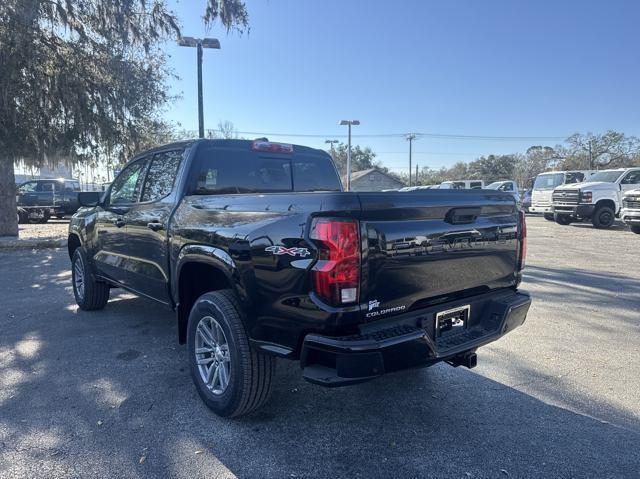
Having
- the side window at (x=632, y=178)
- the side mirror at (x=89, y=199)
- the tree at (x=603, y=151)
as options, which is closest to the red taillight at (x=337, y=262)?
the side mirror at (x=89, y=199)

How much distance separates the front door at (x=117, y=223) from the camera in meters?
4.45

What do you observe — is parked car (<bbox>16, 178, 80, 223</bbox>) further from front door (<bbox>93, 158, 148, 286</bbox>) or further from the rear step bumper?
the rear step bumper

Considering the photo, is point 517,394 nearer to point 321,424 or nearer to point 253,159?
point 321,424

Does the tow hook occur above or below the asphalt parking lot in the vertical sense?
above

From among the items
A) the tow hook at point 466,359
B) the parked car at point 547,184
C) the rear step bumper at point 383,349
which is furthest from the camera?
the parked car at point 547,184

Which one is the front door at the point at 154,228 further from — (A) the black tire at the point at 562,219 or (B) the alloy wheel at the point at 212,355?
(A) the black tire at the point at 562,219

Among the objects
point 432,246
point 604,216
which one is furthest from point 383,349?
point 604,216

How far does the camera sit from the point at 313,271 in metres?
2.30

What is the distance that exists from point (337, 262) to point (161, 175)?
252 cm

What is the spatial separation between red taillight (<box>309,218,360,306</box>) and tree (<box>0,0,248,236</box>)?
1166 centimetres

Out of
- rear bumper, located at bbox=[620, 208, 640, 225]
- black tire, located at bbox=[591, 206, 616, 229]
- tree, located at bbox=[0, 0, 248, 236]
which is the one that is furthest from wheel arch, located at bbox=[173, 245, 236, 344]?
black tire, located at bbox=[591, 206, 616, 229]

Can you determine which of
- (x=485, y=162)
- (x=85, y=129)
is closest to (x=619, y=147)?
(x=485, y=162)

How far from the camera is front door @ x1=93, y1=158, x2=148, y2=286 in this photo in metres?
4.45

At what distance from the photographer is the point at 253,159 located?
3988 mm
